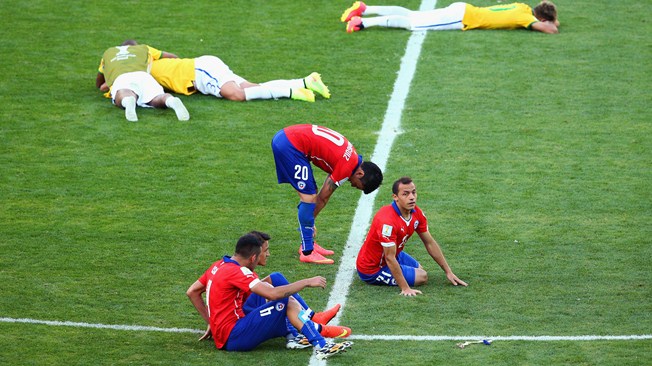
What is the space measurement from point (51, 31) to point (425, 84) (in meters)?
6.48

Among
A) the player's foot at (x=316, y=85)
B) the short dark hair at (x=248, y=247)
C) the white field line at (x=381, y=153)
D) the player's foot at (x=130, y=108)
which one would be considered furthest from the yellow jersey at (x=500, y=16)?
the short dark hair at (x=248, y=247)

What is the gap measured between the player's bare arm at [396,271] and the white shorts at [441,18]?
8.70 meters

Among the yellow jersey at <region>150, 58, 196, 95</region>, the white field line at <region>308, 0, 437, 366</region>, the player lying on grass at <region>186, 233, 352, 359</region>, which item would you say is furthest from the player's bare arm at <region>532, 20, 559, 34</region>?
the player lying on grass at <region>186, 233, 352, 359</region>

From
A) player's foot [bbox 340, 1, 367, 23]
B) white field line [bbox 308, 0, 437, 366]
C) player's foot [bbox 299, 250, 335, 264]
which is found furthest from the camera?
player's foot [bbox 340, 1, 367, 23]

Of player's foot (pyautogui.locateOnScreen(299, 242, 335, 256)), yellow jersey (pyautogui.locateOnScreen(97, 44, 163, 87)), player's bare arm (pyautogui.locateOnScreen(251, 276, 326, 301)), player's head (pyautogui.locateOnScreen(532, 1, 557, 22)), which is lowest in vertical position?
player's foot (pyautogui.locateOnScreen(299, 242, 335, 256))

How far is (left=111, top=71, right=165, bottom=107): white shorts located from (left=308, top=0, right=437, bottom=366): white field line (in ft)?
10.6

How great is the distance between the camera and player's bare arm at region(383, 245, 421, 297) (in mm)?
9781

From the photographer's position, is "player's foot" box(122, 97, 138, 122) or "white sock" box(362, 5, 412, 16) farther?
"white sock" box(362, 5, 412, 16)

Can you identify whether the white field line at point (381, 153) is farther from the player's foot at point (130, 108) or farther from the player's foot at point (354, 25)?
the player's foot at point (130, 108)

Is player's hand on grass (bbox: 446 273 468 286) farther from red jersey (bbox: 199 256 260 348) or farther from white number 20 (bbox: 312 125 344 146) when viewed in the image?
red jersey (bbox: 199 256 260 348)

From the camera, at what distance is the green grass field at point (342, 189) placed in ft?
30.1

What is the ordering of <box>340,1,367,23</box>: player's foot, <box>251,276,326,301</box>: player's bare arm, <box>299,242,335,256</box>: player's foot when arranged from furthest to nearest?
<box>340,1,367,23</box>: player's foot < <box>299,242,335,256</box>: player's foot < <box>251,276,326,301</box>: player's bare arm

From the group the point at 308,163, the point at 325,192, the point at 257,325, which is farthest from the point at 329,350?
the point at 308,163

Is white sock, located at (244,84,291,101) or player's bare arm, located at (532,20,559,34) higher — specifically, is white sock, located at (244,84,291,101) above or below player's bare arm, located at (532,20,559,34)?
below
